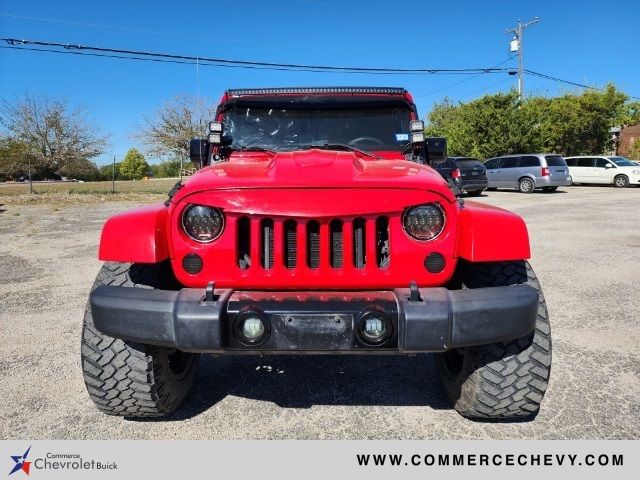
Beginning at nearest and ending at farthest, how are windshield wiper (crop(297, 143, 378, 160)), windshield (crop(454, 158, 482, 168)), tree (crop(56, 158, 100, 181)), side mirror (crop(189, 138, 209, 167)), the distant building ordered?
1. windshield wiper (crop(297, 143, 378, 160))
2. side mirror (crop(189, 138, 209, 167))
3. windshield (crop(454, 158, 482, 168))
4. the distant building
5. tree (crop(56, 158, 100, 181))

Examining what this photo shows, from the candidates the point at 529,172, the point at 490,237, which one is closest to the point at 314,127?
the point at 490,237

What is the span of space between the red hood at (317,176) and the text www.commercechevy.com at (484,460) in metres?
1.24

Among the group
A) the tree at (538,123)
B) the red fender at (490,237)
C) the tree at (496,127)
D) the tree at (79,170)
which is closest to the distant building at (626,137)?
the tree at (538,123)

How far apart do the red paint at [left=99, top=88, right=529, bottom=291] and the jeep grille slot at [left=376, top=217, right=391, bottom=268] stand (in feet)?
0.19

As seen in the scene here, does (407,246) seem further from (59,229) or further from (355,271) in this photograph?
(59,229)

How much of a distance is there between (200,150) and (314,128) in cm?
88

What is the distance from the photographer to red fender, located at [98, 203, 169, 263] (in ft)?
7.15

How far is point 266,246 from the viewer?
2.23 m

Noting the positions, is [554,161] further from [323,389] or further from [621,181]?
[323,389]

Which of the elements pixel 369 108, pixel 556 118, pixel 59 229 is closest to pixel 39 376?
pixel 369 108

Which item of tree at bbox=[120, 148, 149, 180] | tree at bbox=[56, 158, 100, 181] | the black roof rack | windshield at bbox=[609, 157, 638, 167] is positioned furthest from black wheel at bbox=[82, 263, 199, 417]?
tree at bbox=[120, 148, 149, 180]

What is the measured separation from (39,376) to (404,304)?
259cm

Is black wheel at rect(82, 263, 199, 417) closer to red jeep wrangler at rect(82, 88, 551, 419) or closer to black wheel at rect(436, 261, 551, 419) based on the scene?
red jeep wrangler at rect(82, 88, 551, 419)

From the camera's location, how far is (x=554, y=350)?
11.7 feet
